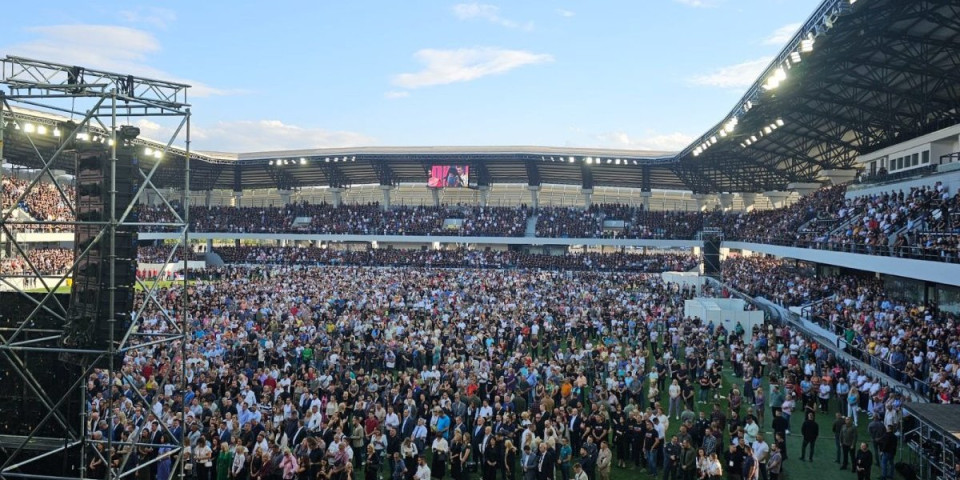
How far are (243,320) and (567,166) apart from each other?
3462 centimetres

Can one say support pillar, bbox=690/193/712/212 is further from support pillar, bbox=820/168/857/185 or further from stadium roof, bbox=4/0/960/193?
support pillar, bbox=820/168/857/185

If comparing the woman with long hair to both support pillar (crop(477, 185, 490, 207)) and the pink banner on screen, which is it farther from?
support pillar (crop(477, 185, 490, 207))

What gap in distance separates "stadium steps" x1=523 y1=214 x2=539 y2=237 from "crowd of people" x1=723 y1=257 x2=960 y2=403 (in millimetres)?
22647

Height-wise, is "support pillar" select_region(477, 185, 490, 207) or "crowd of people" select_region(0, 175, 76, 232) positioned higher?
"support pillar" select_region(477, 185, 490, 207)

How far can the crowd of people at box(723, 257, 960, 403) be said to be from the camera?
1370cm

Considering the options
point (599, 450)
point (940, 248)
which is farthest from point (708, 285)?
point (599, 450)

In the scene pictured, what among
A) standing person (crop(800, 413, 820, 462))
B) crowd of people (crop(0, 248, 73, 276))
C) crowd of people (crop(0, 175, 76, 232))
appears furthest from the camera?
crowd of people (crop(0, 175, 76, 232))

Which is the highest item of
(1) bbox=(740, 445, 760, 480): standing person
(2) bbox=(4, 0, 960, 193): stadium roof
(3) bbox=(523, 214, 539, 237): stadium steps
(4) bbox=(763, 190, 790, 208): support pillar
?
(2) bbox=(4, 0, 960, 193): stadium roof

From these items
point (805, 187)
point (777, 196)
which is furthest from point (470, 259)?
point (777, 196)

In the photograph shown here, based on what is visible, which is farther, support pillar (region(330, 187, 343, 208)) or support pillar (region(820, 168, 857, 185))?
support pillar (region(330, 187, 343, 208))

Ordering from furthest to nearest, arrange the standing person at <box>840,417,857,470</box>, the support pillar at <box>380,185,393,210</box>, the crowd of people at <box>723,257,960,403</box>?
the support pillar at <box>380,185,393,210</box>, the crowd of people at <box>723,257,960,403</box>, the standing person at <box>840,417,857,470</box>

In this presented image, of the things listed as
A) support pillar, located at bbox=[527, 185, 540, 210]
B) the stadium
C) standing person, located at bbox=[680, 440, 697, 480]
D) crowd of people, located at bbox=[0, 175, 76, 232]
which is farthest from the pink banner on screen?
standing person, located at bbox=[680, 440, 697, 480]

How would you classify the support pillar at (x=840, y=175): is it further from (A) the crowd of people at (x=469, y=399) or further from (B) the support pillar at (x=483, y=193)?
(B) the support pillar at (x=483, y=193)

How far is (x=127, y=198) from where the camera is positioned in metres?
8.97
